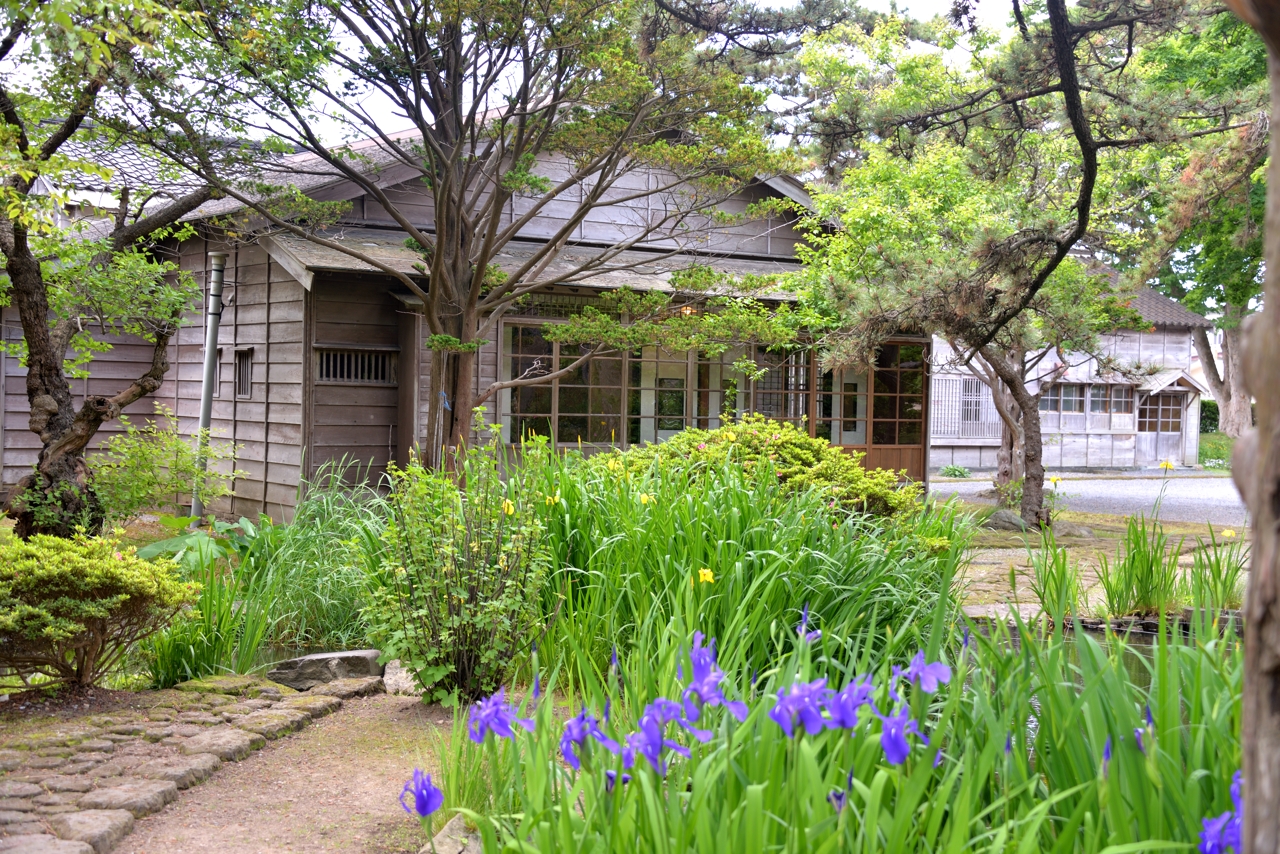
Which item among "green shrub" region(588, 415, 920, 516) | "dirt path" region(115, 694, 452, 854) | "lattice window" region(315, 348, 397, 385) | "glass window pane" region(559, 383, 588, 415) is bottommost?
"dirt path" region(115, 694, 452, 854)

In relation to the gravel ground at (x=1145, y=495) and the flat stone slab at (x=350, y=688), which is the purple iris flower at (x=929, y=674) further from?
the gravel ground at (x=1145, y=495)

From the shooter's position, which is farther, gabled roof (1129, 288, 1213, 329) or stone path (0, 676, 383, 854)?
gabled roof (1129, 288, 1213, 329)

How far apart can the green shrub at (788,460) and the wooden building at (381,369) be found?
9.80 ft

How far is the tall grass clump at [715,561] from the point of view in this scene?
395 centimetres

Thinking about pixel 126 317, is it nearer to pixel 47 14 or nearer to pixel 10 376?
pixel 10 376

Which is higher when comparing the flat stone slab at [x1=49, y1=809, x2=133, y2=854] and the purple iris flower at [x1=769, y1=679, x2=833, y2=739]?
the purple iris flower at [x1=769, y1=679, x2=833, y2=739]

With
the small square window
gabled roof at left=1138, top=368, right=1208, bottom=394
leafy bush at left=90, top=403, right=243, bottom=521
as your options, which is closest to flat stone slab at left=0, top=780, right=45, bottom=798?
leafy bush at left=90, top=403, right=243, bottom=521

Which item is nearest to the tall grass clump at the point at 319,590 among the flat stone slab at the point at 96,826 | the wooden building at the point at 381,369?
the flat stone slab at the point at 96,826

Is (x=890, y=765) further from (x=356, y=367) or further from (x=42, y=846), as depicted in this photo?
(x=356, y=367)

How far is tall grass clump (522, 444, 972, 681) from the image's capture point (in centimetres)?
395

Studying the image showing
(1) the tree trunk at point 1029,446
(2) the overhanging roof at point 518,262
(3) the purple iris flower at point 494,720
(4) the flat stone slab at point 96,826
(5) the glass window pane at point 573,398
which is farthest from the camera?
(1) the tree trunk at point 1029,446

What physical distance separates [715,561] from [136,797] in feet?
6.74

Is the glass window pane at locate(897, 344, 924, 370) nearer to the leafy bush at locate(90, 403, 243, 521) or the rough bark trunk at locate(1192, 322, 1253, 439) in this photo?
the leafy bush at locate(90, 403, 243, 521)

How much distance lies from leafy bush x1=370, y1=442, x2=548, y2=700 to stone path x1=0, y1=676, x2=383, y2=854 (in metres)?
0.52
